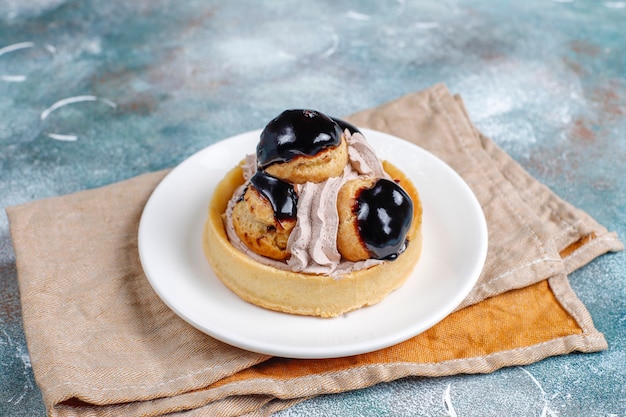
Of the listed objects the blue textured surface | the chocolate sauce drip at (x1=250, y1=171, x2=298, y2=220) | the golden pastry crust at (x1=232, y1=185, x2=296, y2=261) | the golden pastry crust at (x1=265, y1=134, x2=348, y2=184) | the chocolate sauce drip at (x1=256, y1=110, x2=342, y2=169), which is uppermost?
the chocolate sauce drip at (x1=256, y1=110, x2=342, y2=169)

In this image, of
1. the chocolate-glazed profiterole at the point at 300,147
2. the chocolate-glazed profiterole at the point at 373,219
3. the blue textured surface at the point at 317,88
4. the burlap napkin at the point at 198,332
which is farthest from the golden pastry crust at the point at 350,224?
the blue textured surface at the point at 317,88

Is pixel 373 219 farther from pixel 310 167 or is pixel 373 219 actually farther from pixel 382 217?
pixel 310 167

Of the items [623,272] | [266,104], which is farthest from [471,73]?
[623,272]

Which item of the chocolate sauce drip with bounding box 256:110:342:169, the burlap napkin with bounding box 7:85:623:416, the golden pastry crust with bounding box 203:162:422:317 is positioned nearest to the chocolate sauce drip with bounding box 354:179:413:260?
the golden pastry crust with bounding box 203:162:422:317

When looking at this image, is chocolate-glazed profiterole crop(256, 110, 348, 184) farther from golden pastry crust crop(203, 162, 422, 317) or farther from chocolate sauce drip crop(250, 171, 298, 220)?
golden pastry crust crop(203, 162, 422, 317)

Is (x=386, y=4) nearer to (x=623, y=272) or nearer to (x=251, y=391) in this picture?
(x=623, y=272)
